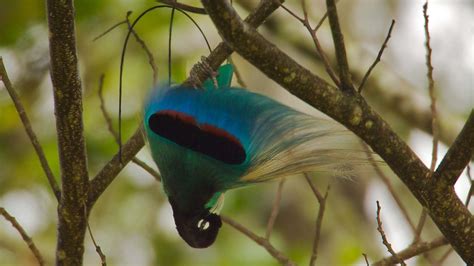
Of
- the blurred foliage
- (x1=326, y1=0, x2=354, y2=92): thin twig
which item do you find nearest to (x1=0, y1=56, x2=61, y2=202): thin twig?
(x1=326, y1=0, x2=354, y2=92): thin twig

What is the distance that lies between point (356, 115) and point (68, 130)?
609 mm

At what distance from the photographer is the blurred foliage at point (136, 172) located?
348 cm

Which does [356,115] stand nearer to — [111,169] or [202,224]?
[202,224]

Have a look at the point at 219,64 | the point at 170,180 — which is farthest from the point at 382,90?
the point at 170,180

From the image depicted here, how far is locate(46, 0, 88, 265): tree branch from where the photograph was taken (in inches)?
63.8

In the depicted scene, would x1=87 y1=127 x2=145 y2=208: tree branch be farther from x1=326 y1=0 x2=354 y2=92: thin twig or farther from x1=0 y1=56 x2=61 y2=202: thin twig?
x1=326 y1=0 x2=354 y2=92: thin twig

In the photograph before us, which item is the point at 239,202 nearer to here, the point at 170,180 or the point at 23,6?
the point at 23,6

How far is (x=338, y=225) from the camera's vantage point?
4.87 metres

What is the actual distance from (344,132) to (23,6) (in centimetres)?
208

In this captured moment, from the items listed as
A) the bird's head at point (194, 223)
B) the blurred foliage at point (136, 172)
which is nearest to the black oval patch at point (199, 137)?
the bird's head at point (194, 223)

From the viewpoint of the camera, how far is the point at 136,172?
4.73m

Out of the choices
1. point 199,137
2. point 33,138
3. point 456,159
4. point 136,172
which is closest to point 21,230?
point 33,138

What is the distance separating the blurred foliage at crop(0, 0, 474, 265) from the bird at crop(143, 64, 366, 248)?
65.0 inches

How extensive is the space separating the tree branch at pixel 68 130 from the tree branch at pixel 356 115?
0.35 meters
